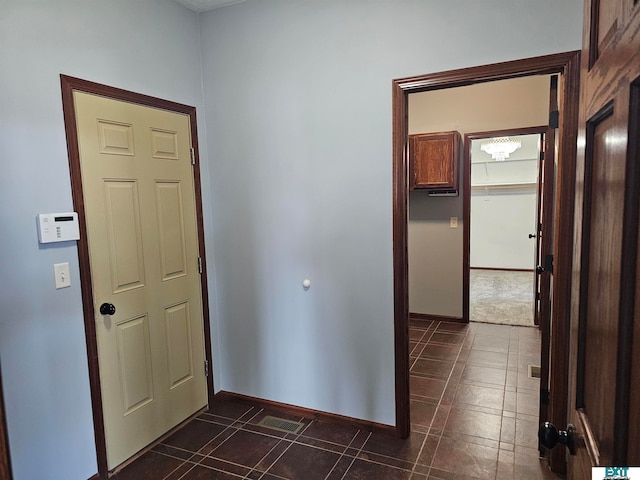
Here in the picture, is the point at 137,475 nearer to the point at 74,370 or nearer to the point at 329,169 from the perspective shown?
the point at 74,370

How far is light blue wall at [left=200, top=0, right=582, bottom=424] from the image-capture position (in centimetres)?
228

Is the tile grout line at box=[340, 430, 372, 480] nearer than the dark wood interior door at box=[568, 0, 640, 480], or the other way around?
the dark wood interior door at box=[568, 0, 640, 480]

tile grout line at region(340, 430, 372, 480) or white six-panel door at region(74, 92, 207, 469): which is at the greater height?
white six-panel door at region(74, 92, 207, 469)

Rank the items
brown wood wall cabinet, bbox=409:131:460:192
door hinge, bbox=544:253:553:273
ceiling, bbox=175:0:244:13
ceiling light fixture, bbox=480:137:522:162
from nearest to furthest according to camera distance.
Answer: door hinge, bbox=544:253:553:273 → ceiling, bbox=175:0:244:13 → brown wood wall cabinet, bbox=409:131:460:192 → ceiling light fixture, bbox=480:137:522:162

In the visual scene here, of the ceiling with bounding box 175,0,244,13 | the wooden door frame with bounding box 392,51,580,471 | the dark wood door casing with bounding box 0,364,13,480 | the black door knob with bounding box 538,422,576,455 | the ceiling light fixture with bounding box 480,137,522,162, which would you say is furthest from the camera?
the ceiling light fixture with bounding box 480,137,522,162

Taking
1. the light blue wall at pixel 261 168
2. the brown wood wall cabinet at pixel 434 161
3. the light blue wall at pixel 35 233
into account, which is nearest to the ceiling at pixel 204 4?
the light blue wall at pixel 261 168

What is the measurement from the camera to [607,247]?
2.32 ft

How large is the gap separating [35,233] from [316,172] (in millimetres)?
1544

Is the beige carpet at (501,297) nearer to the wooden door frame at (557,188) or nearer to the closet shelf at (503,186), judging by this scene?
the closet shelf at (503,186)

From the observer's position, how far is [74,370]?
2.07 m

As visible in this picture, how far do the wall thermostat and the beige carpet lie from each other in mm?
4321

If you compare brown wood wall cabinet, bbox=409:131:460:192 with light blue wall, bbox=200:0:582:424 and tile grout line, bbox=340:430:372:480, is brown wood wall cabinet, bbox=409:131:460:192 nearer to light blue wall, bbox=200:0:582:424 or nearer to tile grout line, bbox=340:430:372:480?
light blue wall, bbox=200:0:582:424

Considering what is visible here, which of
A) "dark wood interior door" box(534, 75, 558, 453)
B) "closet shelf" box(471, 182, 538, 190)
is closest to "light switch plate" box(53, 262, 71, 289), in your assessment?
"dark wood interior door" box(534, 75, 558, 453)

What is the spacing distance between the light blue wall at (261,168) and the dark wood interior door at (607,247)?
1.48 meters
